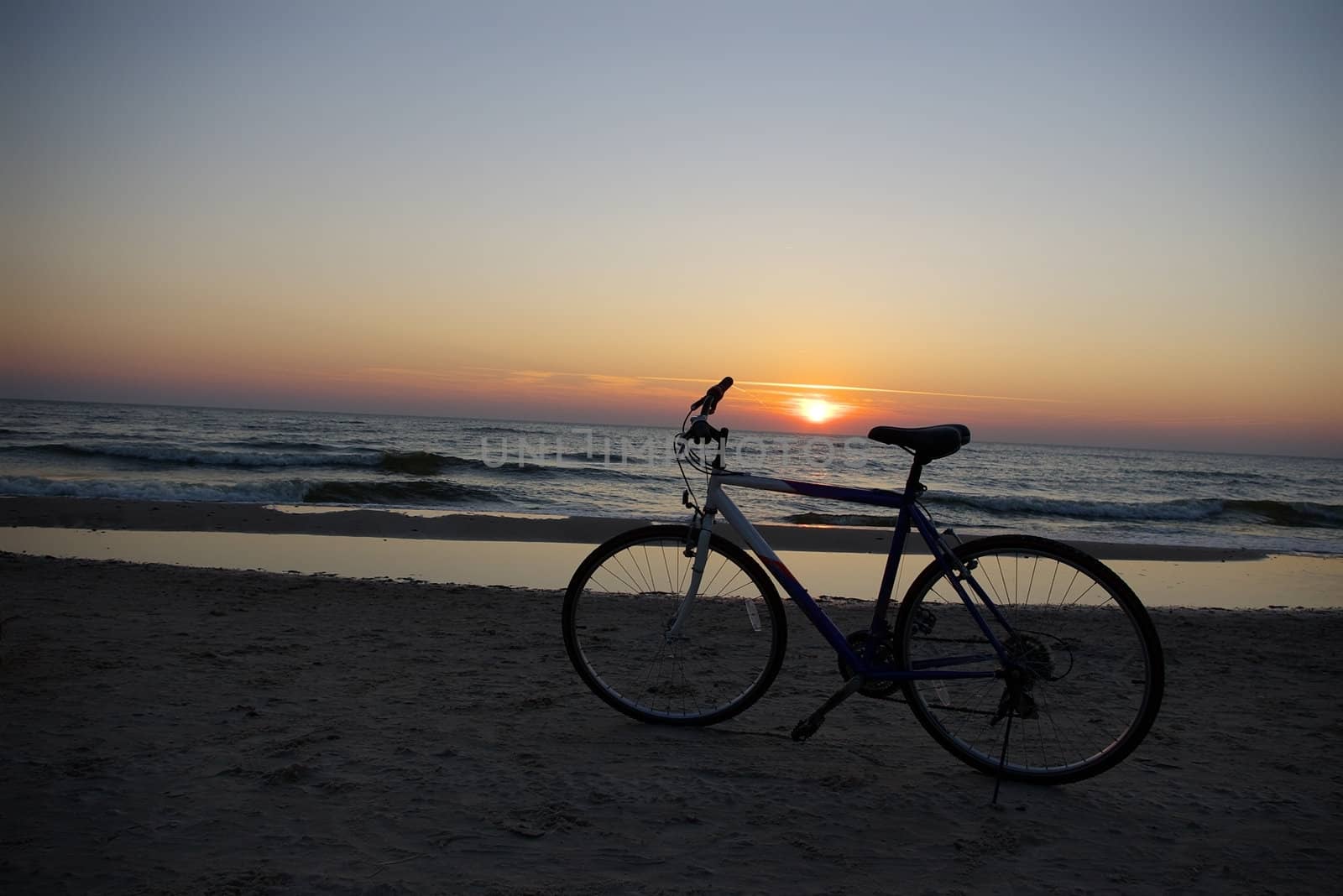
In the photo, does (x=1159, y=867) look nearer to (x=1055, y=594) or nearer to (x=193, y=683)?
A: (x=1055, y=594)

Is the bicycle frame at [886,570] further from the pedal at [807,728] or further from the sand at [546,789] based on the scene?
the sand at [546,789]

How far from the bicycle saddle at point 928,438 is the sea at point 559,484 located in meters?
0.98

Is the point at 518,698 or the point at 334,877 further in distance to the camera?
the point at 518,698

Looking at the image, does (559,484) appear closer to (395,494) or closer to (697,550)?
(395,494)

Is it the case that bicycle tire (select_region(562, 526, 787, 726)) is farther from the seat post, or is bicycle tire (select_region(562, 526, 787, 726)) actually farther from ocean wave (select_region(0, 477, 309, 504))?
ocean wave (select_region(0, 477, 309, 504))

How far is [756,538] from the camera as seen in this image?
11.2 feet

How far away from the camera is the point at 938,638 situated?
11.2ft

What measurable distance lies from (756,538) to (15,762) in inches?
107

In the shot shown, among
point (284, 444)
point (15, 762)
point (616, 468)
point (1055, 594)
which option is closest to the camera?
point (15, 762)

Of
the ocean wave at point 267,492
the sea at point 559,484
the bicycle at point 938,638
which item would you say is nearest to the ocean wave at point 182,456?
the sea at point 559,484

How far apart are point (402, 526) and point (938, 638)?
9.34m

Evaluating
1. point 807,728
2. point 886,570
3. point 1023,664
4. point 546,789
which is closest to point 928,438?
point 886,570

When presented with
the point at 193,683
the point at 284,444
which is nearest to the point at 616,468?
the point at 284,444

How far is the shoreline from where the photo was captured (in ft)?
34.7
